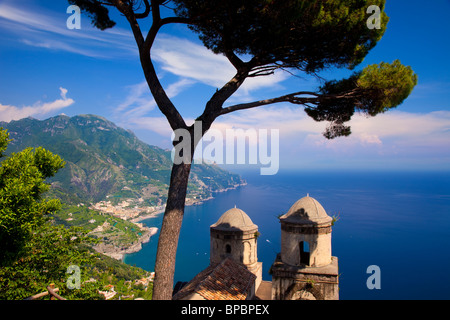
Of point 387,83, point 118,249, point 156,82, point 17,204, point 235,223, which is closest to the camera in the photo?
point 156,82

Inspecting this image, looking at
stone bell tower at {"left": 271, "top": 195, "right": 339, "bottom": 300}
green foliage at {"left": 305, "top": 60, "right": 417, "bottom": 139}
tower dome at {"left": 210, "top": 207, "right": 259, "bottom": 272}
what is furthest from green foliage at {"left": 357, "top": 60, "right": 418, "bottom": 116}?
tower dome at {"left": 210, "top": 207, "right": 259, "bottom": 272}

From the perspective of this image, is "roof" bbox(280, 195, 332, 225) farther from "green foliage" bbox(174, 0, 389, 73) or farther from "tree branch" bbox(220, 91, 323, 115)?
"green foliage" bbox(174, 0, 389, 73)

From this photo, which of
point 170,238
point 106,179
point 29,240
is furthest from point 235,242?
point 106,179

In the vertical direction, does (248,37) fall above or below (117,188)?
below

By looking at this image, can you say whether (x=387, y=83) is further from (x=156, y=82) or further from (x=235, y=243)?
(x=235, y=243)
